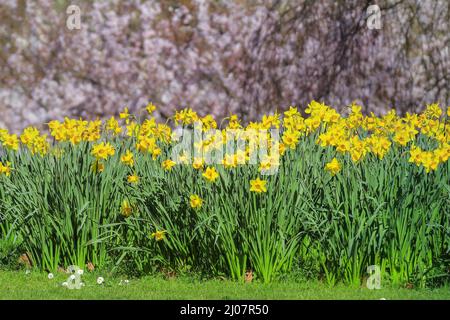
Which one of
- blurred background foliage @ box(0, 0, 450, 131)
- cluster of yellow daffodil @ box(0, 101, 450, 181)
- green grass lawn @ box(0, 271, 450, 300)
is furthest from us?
blurred background foliage @ box(0, 0, 450, 131)

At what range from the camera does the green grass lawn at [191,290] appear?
5.86m

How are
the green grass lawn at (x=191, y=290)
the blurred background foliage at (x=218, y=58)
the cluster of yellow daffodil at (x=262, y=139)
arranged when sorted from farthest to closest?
the blurred background foliage at (x=218, y=58), the cluster of yellow daffodil at (x=262, y=139), the green grass lawn at (x=191, y=290)

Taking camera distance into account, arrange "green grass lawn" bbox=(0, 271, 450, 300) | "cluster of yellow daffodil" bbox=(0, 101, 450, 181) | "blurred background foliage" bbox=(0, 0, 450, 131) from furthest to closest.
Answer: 1. "blurred background foliage" bbox=(0, 0, 450, 131)
2. "cluster of yellow daffodil" bbox=(0, 101, 450, 181)
3. "green grass lawn" bbox=(0, 271, 450, 300)

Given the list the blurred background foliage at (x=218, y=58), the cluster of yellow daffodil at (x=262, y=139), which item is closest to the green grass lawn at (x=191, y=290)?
the cluster of yellow daffodil at (x=262, y=139)

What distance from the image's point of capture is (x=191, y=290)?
6.06 metres

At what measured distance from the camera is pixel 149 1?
11.1 metres

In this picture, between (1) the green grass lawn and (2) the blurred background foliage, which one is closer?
(1) the green grass lawn

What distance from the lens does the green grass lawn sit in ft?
19.2

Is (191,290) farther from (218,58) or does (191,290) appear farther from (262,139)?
(218,58)

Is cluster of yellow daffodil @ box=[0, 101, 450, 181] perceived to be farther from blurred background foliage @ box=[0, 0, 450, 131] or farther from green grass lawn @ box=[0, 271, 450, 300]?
blurred background foliage @ box=[0, 0, 450, 131]

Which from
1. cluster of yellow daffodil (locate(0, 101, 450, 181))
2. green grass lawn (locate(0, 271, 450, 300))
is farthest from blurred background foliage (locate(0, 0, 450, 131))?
green grass lawn (locate(0, 271, 450, 300))

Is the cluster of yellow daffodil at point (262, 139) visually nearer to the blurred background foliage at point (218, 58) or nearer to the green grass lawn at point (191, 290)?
the green grass lawn at point (191, 290)

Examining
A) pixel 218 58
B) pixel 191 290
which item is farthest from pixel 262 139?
pixel 218 58

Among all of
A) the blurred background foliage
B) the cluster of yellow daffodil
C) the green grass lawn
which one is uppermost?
the blurred background foliage
